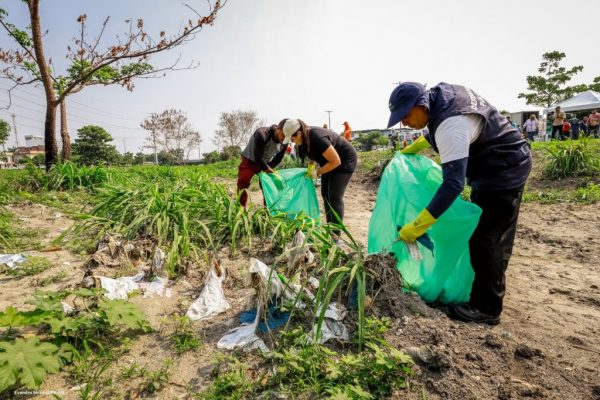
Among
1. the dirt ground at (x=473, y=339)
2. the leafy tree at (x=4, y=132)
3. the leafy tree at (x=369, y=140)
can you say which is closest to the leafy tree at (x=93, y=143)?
the leafy tree at (x=4, y=132)

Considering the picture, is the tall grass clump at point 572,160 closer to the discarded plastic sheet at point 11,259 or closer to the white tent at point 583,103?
the discarded plastic sheet at point 11,259

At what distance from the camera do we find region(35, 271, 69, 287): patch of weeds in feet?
7.03

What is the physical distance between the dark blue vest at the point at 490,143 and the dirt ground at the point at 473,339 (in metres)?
0.81

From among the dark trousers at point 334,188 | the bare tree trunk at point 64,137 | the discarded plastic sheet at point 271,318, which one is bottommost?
the discarded plastic sheet at point 271,318

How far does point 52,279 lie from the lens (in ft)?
7.19

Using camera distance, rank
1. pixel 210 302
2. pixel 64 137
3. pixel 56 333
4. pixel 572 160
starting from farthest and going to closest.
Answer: pixel 64 137 → pixel 572 160 → pixel 210 302 → pixel 56 333

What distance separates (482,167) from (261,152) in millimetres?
2369

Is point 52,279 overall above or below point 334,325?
above

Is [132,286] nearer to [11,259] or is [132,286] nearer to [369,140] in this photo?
[11,259]

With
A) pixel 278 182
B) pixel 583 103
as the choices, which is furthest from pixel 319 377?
pixel 583 103

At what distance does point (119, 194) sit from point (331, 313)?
2.77m

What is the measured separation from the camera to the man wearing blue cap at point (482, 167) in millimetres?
1746

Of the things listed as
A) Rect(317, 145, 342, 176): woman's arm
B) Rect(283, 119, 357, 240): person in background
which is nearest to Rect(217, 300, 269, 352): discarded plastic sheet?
Rect(283, 119, 357, 240): person in background

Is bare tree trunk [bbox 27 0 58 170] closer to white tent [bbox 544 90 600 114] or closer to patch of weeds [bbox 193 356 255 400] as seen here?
patch of weeds [bbox 193 356 255 400]
